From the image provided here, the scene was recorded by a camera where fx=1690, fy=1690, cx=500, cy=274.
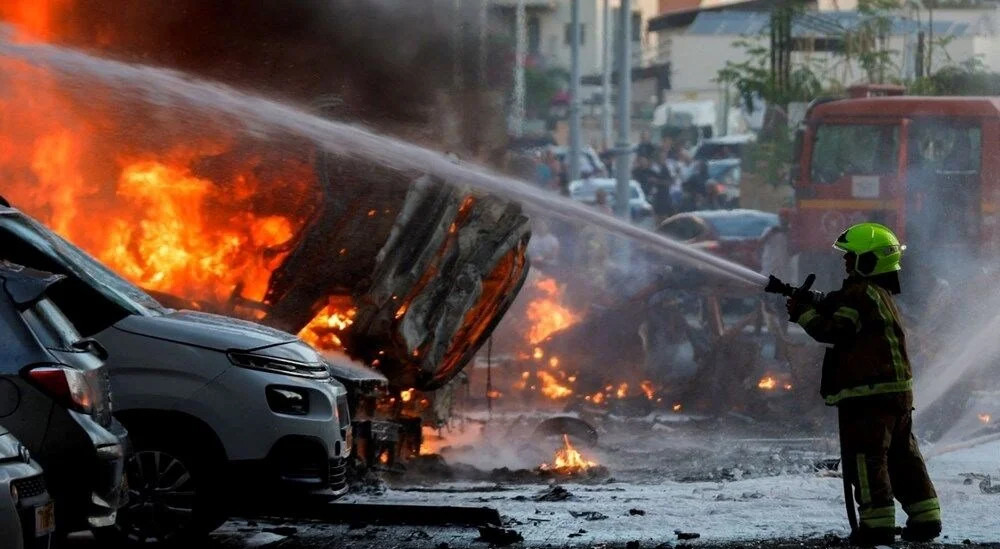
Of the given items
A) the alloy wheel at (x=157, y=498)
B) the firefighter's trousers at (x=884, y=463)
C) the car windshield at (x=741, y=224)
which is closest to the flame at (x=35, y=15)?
the alloy wheel at (x=157, y=498)

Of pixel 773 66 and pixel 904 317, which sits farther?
pixel 773 66

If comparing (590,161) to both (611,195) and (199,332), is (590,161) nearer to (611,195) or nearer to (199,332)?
(611,195)

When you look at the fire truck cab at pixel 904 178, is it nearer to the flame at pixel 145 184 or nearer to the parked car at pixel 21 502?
the flame at pixel 145 184

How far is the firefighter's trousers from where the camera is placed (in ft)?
27.2

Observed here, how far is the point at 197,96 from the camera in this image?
12.7 meters

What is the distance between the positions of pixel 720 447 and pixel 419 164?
3.50 meters

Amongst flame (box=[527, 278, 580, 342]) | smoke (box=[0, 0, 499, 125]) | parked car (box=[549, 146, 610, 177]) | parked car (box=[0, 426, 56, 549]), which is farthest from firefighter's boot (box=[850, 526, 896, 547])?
parked car (box=[549, 146, 610, 177])

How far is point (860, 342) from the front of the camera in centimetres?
845

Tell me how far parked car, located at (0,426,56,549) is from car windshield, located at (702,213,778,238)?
1872 cm

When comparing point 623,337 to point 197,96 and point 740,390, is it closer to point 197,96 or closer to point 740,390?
point 740,390

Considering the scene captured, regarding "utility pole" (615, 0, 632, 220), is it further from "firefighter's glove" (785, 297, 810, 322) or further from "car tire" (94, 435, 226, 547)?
"car tire" (94, 435, 226, 547)

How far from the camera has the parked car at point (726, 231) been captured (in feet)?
73.9

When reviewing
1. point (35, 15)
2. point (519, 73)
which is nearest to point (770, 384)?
point (519, 73)

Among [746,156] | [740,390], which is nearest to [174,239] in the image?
[740,390]
